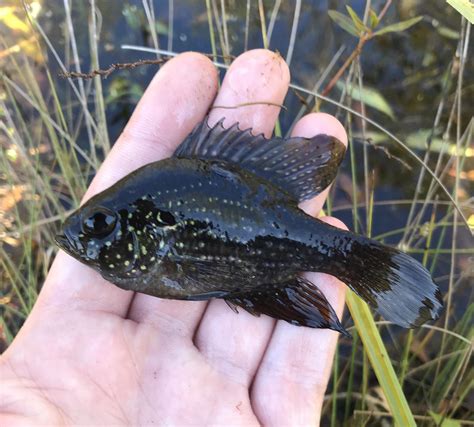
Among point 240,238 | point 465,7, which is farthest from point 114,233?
point 465,7

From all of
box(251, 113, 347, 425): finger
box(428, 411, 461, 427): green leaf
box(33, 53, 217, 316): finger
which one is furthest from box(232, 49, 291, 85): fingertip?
box(428, 411, 461, 427): green leaf

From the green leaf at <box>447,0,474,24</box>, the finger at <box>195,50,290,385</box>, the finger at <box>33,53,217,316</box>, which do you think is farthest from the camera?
the finger at <box>33,53,217,316</box>

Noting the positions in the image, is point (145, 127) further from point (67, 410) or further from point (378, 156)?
point (378, 156)


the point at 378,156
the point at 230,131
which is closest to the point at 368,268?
the point at 230,131

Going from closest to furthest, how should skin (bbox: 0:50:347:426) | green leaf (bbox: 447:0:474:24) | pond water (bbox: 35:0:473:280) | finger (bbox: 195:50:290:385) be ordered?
green leaf (bbox: 447:0:474:24)
skin (bbox: 0:50:347:426)
finger (bbox: 195:50:290:385)
pond water (bbox: 35:0:473:280)

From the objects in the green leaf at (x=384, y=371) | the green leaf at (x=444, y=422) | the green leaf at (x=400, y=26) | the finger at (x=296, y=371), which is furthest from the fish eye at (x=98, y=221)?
the green leaf at (x=444, y=422)

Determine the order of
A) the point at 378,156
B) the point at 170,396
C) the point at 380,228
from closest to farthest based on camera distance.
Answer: the point at 170,396, the point at 380,228, the point at 378,156

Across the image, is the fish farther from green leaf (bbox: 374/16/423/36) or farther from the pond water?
the pond water
